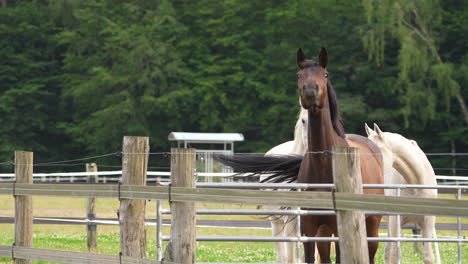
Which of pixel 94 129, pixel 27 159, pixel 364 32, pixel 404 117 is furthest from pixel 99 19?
pixel 27 159

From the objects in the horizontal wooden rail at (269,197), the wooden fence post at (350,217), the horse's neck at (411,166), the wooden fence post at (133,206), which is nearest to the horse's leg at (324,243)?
the wooden fence post at (133,206)

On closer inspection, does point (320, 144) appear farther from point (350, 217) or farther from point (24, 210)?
point (24, 210)

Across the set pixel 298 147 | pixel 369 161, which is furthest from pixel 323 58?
pixel 298 147

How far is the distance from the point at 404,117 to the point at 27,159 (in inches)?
1456

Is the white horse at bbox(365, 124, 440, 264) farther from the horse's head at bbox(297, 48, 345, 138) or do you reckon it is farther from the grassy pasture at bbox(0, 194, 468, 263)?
the horse's head at bbox(297, 48, 345, 138)

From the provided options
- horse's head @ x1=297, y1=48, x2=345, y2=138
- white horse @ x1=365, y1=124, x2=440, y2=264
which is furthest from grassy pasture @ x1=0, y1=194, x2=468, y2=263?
white horse @ x1=365, y1=124, x2=440, y2=264

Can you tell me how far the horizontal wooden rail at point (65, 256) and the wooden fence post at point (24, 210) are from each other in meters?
0.15

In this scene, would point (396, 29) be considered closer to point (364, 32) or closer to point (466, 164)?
point (364, 32)

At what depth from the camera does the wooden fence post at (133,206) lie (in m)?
7.48

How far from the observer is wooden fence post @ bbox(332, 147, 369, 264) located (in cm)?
555

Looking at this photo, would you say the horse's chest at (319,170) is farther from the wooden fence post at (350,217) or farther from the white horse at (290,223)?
the wooden fence post at (350,217)

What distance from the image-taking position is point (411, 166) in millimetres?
11984

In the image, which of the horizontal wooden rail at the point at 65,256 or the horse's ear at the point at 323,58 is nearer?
the horizontal wooden rail at the point at 65,256

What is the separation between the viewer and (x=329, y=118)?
835 centimetres
